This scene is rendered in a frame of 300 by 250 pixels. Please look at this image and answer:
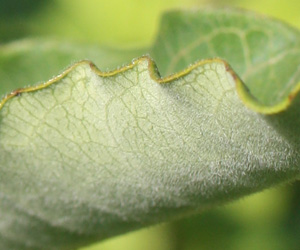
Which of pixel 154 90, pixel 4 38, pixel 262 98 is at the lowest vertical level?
pixel 154 90

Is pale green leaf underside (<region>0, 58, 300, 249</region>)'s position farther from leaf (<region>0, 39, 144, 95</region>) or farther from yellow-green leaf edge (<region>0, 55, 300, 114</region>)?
leaf (<region>0, 39, 144, 95</region>)

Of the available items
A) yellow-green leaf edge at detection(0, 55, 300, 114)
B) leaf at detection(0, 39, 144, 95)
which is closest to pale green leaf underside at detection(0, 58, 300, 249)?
yellow-green leaf edge at detection(0, 55, 300, 114)

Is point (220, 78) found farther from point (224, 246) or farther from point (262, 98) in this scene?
point (224, 246)

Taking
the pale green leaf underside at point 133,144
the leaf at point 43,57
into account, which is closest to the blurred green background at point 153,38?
the leaf at point 43,57

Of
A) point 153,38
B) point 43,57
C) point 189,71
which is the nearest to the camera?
point 189,71

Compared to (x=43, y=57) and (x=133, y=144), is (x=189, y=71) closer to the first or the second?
(x=133, y=144)

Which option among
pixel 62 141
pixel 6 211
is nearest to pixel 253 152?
pixel 62 141

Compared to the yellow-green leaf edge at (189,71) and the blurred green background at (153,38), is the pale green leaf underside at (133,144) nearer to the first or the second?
the yellow-green leaf edge at (189,71)

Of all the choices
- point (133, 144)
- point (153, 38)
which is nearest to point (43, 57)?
point (153, 38)
